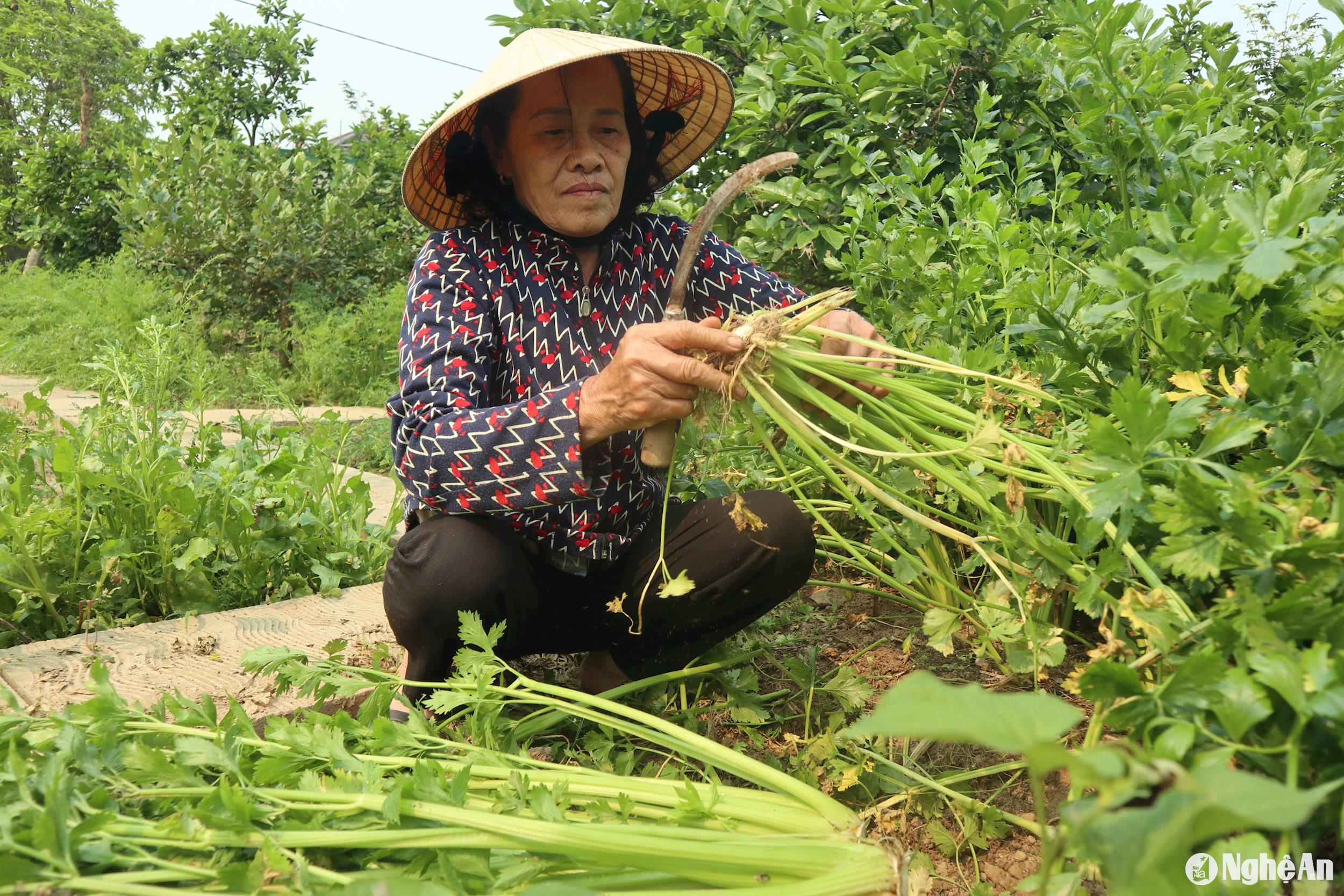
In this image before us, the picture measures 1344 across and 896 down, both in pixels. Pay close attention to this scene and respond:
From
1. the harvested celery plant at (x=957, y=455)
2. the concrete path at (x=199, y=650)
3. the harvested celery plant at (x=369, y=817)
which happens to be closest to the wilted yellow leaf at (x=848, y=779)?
the harvested celery plant at (x=369, y=817)

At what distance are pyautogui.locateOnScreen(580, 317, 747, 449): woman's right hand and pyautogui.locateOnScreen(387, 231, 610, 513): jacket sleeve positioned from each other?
113 mm

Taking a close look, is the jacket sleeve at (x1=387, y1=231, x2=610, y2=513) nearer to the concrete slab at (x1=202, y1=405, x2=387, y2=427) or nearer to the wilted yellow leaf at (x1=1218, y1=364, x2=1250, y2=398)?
the wilted yellow leaf at (x1=1218, y1=364, x2=1250, y2=398)

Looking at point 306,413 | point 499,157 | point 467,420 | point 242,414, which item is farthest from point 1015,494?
point 306,413

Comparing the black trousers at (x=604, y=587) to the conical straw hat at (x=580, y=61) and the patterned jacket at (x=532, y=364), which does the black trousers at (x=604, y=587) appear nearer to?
the patterned jacket at (x=532, y=364)

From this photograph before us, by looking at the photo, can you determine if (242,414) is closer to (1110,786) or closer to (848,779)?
(848,779)

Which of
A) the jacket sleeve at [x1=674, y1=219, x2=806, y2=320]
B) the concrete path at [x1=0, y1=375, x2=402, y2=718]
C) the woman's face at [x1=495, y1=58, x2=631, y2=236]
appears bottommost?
the concrete path at [x1=0, y1=375, x2=402, y2=718]

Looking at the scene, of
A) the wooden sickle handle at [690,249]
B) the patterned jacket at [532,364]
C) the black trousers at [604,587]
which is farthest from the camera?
the black trousers at [604,587]

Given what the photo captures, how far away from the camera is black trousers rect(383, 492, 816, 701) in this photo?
6.23 ft

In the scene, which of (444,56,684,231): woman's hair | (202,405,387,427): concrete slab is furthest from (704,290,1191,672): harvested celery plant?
(202,405,387,427): concrete slab

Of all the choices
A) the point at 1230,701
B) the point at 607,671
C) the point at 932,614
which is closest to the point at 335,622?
the point at 607,671

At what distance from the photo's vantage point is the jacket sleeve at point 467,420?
1.75m

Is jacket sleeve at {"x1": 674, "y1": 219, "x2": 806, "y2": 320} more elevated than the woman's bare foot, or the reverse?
jacket sleeve at {"x1": 674, "y1": 219, "x2": 806, "y2": 320}

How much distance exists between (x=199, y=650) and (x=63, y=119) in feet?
94.3

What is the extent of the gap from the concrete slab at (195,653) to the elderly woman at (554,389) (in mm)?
365
